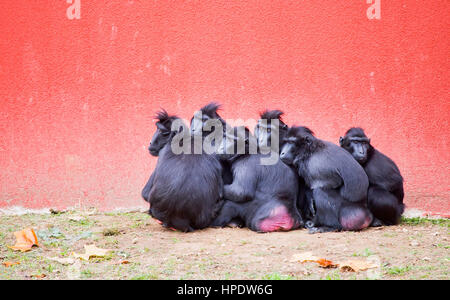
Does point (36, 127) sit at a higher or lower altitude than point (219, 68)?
lower

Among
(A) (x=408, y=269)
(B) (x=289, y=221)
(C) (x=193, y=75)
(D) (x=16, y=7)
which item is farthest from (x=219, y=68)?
(A) (x=408, y=269)

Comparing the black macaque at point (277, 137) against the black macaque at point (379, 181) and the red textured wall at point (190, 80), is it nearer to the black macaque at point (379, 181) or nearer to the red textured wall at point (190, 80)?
the black macaque at point (379, 181)

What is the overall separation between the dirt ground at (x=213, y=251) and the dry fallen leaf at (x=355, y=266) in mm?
51

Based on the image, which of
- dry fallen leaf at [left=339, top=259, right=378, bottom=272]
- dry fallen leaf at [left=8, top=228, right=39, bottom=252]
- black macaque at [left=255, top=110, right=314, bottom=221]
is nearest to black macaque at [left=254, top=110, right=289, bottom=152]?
black macaque at [left=255, top=110, right=314, bottom=221]

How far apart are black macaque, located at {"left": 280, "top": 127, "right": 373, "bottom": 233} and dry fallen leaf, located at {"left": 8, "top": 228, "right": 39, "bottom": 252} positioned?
307cm

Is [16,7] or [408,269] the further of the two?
[16,7]

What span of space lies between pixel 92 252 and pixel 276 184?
2355 millimetres

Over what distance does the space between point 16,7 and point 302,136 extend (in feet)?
14.6

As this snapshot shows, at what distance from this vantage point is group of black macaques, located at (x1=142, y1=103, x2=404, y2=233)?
6.42 m

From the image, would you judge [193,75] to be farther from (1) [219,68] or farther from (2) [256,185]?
(2) [256,185]

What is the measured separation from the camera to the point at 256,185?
669cm

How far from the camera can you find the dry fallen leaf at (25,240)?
5.64 meters

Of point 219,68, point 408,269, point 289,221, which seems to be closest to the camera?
point 408,269

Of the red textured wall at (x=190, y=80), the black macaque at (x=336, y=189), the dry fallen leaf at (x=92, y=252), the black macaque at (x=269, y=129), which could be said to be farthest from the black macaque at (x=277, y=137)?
the dry fallen leaf at (x=92, y=252)
